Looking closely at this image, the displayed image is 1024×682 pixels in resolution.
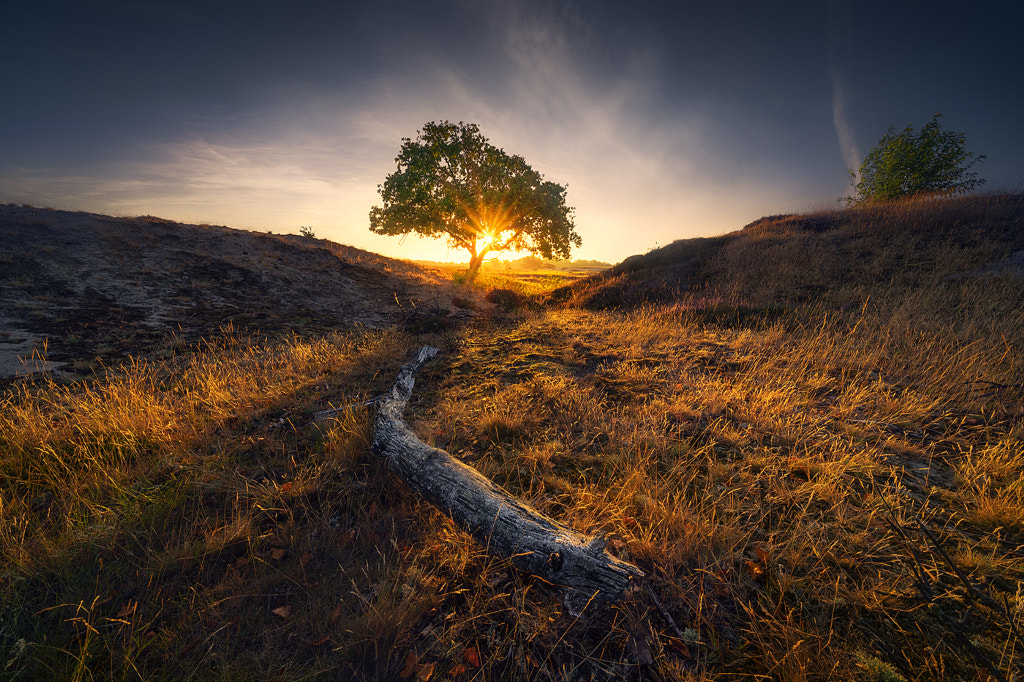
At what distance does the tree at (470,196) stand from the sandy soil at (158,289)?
654 cm

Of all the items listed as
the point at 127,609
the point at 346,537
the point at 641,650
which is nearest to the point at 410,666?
the point at 346,537

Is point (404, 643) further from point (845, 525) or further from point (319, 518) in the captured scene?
point (845, 525)

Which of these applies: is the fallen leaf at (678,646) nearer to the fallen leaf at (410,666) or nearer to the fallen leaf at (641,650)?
the fallen leaf at (641,650)

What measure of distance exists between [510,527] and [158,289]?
16.3 metres

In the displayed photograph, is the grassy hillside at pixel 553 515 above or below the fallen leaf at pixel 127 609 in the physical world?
above

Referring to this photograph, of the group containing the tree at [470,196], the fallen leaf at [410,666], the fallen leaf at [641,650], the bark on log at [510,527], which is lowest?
the fallen leaf at [410,666]

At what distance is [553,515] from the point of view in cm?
313

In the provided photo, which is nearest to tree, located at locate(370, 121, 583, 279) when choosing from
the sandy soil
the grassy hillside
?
the sandy soil

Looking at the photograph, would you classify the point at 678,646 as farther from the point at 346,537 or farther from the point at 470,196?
the point at 470,196

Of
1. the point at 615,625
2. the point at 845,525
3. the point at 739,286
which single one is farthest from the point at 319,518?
the point at 739,286

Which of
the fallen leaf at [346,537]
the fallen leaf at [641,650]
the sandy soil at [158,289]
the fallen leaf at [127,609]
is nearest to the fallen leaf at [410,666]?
the fallen leaf at [346,537]

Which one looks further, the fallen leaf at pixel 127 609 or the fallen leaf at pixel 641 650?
the fallen leaf at pixel 127 609

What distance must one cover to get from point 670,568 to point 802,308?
31.3 ft

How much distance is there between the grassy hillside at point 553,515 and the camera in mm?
2012
